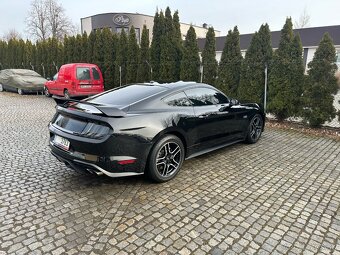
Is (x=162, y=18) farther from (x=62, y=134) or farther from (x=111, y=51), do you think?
(x=62, y=134)

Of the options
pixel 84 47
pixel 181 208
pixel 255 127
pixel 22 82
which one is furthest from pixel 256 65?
pixel 22 82

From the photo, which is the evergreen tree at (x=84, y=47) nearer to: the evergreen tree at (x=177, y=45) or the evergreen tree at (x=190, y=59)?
the evergreen tree at (x=177, y=45)

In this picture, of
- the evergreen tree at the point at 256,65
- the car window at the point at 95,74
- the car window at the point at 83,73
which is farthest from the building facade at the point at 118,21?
the evergreen tree at the point at 256,65

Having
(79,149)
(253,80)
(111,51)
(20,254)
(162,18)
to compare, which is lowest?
(20,254)

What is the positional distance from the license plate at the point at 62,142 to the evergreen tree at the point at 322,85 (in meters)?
6.81

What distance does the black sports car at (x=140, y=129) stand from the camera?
331cm

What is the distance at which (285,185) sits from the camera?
3877 mm

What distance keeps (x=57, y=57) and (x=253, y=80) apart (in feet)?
47.9

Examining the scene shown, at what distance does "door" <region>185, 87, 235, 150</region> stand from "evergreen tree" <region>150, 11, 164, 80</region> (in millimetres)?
7583

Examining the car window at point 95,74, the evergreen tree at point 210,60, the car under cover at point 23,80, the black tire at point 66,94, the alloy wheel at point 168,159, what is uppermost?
the evergreen tree at point 210,60

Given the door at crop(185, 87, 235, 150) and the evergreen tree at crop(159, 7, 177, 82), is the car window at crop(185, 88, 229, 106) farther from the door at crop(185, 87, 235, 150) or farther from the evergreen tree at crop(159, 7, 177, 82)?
the evergreen tree at crop(159, 7, 177, 82)

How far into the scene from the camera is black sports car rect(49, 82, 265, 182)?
331cm

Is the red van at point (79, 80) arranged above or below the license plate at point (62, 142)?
above

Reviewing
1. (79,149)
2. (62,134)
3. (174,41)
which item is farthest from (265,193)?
(174,41)
